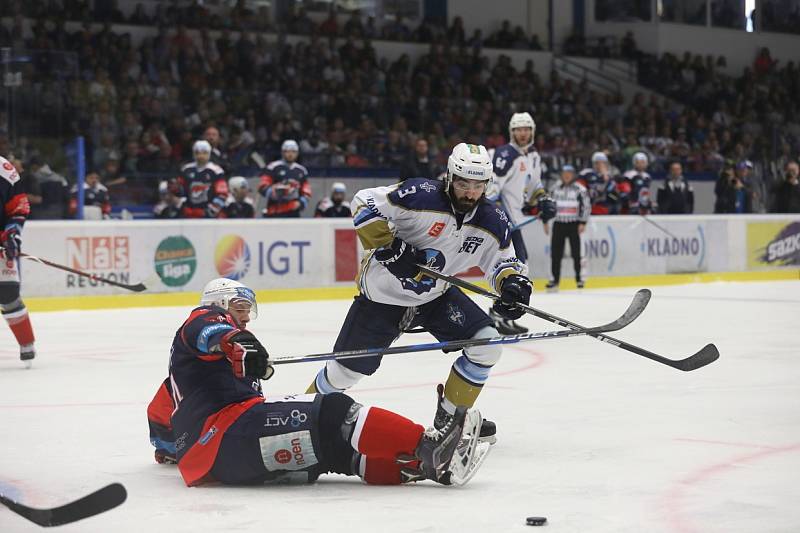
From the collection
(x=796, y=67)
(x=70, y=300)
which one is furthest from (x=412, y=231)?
(x=796, y=67)

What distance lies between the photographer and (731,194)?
1869cm

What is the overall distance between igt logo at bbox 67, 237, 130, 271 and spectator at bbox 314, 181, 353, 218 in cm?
343

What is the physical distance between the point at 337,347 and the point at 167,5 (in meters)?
14.8

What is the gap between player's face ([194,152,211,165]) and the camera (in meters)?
14.0

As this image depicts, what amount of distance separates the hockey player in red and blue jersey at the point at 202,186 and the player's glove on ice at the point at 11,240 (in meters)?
6.13

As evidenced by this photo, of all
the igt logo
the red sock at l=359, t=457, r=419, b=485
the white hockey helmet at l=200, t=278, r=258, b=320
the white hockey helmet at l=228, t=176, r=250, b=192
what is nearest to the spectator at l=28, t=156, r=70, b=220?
the igt logo

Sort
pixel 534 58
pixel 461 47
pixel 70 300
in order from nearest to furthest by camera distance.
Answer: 1. pixel 70 300
2. pixel 461 47
3. pixel 534 58

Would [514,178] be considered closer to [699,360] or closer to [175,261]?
[175,261]

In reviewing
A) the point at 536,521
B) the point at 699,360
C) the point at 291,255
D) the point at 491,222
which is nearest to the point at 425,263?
the point at 491,222

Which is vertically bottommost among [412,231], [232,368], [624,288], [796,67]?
[624,288]

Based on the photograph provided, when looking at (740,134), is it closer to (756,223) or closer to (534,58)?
(534,58)

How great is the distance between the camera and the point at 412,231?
17.1ft

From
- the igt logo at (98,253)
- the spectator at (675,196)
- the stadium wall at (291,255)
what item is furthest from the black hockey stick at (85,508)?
the spectator at (675,196)

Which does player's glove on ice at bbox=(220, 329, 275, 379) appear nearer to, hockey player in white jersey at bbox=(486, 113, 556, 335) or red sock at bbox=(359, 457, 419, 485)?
red sock at bbox=(359, 457, 419, 485)
